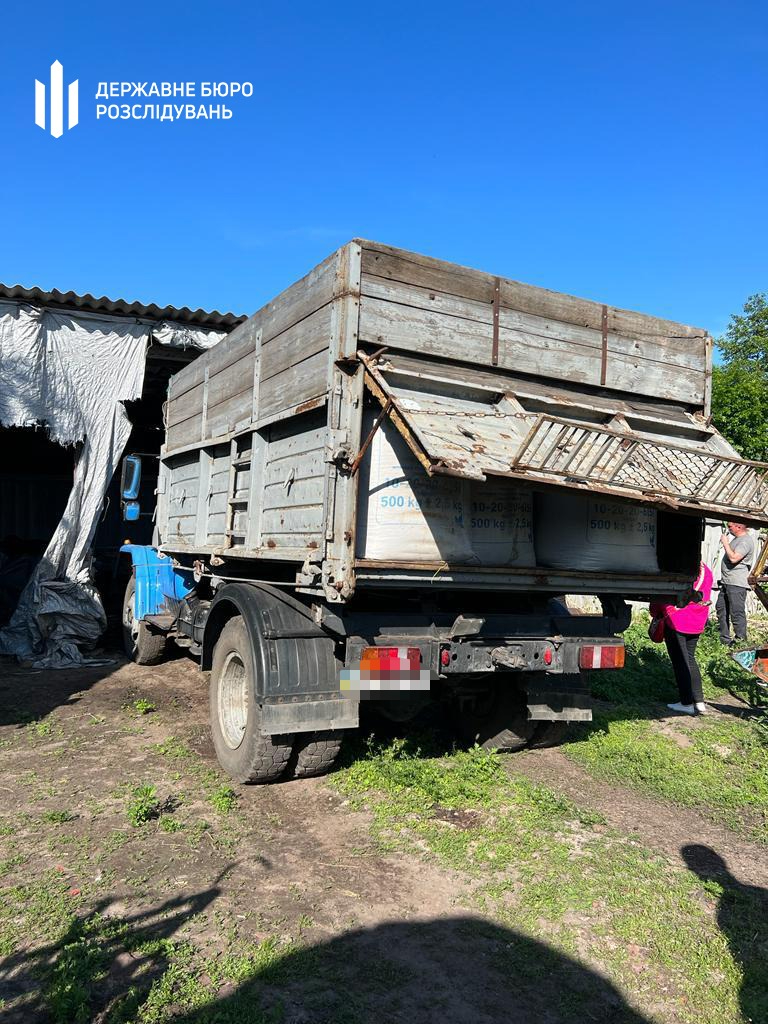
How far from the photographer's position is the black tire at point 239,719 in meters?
4.20

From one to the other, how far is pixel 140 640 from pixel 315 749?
431 cm

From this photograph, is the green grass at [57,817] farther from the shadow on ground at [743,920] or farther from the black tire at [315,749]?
the shadow on ground at [743,920]

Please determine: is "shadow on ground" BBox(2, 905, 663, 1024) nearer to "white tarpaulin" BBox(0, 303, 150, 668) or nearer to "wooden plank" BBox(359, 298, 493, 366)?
"wooden plank" BBox(359, 298, 493, 366)

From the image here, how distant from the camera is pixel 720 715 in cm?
656

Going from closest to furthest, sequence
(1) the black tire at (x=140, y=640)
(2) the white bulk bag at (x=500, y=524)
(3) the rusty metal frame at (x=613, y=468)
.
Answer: (3) the rusty metal frame at (x=613, y=468), (2) the white bulk bag at (x=500, y=524), (1) the black tire at (x=140, y=640)

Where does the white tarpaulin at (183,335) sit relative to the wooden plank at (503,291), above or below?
above

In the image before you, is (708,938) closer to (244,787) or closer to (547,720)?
(547,720)

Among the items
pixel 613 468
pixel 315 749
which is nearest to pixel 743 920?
pixel 613 468

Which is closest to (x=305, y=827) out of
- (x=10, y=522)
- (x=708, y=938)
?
(x=708, y=938)

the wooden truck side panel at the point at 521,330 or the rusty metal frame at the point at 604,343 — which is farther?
the rusty metal frame at the point at 604,343

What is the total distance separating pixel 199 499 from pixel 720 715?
17.0 ft

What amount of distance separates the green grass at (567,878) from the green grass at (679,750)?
828 millimetres

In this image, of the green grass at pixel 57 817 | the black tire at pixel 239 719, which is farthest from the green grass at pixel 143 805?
the black tire at pixel 239 719

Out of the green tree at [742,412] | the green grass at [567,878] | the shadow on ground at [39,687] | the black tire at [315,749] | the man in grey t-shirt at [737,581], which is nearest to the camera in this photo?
the green grass at [567,878]
